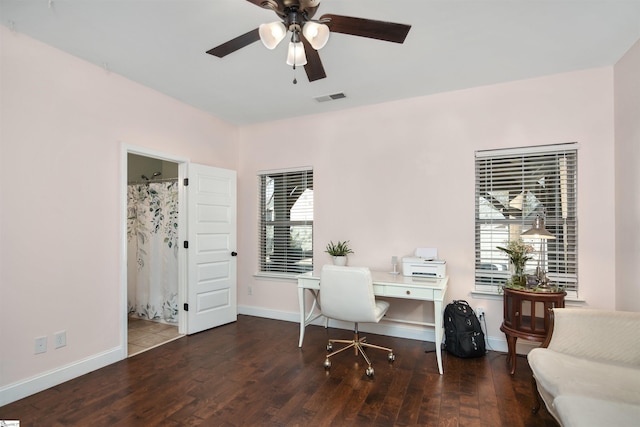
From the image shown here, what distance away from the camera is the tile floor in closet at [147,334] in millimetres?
3311

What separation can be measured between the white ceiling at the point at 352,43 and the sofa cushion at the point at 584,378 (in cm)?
224

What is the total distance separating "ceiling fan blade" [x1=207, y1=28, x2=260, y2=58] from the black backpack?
288 centimetres

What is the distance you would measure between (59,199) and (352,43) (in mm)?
2691

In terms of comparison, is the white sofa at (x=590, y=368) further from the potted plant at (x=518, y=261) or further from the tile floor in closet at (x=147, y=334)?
the tile floor in closet at (x=147, y=334)

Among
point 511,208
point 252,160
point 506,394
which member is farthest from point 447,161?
point 252,160

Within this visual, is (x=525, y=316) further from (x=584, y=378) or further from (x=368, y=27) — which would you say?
(x=368, y=27)

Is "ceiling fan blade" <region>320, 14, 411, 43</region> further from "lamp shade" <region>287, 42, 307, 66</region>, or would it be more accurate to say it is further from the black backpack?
the black backpack

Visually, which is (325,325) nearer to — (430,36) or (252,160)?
(252,160)

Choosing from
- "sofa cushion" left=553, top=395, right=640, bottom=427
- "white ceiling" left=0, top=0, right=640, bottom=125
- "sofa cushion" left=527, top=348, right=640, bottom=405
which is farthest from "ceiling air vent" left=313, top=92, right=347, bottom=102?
"sofa cushion" left=553, top=395, right=640, bottom=427

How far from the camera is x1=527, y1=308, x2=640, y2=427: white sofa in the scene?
1401 millimetres

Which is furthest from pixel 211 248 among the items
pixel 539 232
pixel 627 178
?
pixel 627 178

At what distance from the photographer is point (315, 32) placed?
5.50 ft

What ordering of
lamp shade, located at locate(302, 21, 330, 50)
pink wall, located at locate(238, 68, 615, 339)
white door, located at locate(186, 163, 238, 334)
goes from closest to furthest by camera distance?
lamp shade, located at locate(302, 21, 330, 50), pink wall, located at locate(238, 68, 615, 339), white door, located at locate(186, 163, 238, 334)

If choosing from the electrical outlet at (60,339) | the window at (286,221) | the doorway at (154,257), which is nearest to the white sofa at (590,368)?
the window at (286,221)
